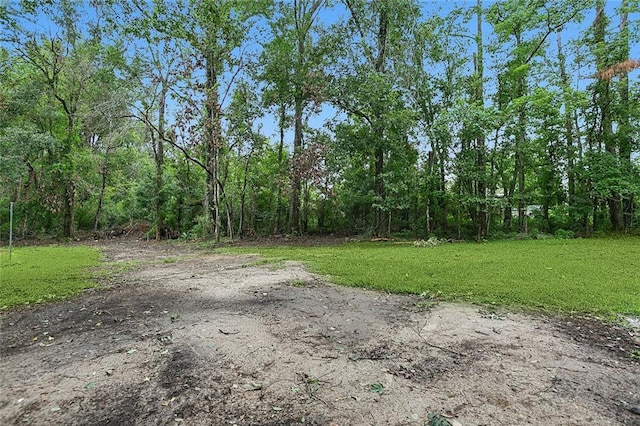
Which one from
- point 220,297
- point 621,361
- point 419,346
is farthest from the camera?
point 220,297

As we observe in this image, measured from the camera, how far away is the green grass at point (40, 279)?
3717 millimetres

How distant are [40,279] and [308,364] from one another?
4.31m

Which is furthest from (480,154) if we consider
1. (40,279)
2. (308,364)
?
(40,279)

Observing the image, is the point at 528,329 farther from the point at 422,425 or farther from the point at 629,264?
the point at 629,264

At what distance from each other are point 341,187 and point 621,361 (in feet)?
31.1

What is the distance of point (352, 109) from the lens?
33.6 ft

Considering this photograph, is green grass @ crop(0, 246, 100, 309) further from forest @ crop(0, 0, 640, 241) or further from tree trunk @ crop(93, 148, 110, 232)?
tree trunk @ crop(93, 148, 110, 232)

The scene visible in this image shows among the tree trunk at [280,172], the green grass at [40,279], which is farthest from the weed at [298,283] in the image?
the tree trunk at [280,172]

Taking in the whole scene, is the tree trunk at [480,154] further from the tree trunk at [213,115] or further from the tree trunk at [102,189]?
the tree trunk at [102,189]

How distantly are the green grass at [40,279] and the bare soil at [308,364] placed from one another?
18.9 inches

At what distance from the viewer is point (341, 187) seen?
37.6ft

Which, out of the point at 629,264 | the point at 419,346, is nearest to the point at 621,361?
the point at 419,346

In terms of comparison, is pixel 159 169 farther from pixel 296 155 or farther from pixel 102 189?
pixel 296 155

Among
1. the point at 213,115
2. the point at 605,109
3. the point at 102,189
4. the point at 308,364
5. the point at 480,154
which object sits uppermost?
the point at 605,109
